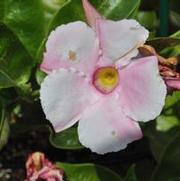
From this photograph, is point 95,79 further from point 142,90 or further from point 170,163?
point 170,163

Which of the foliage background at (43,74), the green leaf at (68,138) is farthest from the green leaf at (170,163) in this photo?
the green leaf at (68,138)

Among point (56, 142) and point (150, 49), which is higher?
point (150, 49)

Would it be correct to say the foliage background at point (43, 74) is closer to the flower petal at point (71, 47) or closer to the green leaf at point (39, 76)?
the green leaf at point (39, 76)

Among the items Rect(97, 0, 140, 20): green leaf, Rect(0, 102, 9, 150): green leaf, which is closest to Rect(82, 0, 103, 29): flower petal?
Rect(97, 0, 140, 20): green leaf

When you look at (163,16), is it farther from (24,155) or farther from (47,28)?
(24,155)

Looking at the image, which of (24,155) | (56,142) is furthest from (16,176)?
(56,142)

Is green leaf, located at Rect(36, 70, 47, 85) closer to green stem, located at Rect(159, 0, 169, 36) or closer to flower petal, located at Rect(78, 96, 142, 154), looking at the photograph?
flower petal, located at Rect(78, 96, 142, 154)
